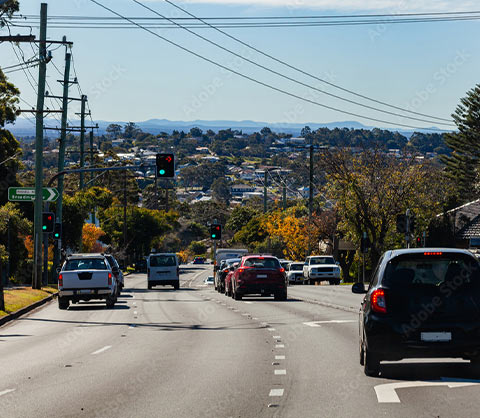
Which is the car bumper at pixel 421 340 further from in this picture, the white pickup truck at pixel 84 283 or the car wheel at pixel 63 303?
the car wheel at pixel 63 303

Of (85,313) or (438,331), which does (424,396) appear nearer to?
(438,331)

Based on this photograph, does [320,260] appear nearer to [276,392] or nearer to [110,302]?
[110,302]

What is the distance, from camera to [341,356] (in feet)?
49.6

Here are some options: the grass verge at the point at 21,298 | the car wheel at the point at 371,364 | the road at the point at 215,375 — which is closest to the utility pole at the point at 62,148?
the grass verge at the point at 21,298

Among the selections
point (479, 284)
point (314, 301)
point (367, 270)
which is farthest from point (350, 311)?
point (367, 270)

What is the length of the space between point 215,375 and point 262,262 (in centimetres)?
2200

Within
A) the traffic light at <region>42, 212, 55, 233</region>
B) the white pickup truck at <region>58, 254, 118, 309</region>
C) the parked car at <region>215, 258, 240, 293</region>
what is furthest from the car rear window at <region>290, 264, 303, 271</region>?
the white pickup truck at <region>58, 254, 118, 309</region>

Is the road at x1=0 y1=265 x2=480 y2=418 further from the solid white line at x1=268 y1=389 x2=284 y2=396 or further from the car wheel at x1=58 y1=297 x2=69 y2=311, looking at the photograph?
the car wheel at x1=58 y1=297 x2=69 y2=311

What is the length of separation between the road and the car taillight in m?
0.94

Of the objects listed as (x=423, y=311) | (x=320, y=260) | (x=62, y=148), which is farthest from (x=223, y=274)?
(x=423, y=311)

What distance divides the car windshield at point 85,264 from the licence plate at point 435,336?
69.9 ft

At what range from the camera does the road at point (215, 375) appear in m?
10.0

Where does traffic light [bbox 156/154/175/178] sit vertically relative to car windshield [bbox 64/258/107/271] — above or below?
above

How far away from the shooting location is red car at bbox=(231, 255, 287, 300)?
34406 millimetres
